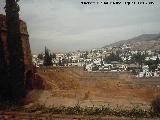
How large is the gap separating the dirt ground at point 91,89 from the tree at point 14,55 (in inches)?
56.1

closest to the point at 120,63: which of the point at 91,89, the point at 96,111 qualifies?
the point at 91,89

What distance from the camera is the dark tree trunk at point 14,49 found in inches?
854

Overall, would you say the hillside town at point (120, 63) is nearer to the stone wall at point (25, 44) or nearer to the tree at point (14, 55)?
the stone wall at point (25, 44)

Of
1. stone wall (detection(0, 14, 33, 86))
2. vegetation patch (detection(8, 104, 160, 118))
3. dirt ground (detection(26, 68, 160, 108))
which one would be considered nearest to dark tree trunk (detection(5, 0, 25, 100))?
stone wall (detection(0, 14, 33, 86))

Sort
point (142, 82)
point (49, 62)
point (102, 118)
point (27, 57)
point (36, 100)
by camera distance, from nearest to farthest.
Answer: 1. point (102, 118)
2. point (36, 100)
3. point (27, 57)
4. point (142, 82)
5. point (49, 62)

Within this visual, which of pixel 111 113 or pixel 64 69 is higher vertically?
pixel 64 69

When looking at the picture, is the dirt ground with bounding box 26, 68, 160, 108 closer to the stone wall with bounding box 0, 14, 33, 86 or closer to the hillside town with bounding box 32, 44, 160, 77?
the stone wall with bounding box 0, 14, 33, 86

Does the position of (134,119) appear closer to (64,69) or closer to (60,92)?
(60,92)

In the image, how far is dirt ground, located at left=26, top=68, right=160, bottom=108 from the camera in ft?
76.6

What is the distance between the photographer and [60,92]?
2616 cm

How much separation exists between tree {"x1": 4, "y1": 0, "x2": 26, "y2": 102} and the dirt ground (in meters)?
1.43

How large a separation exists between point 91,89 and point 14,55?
924 centimetres

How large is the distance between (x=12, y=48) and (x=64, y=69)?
42.7 ft

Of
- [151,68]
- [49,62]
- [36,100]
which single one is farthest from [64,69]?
[151,68]
